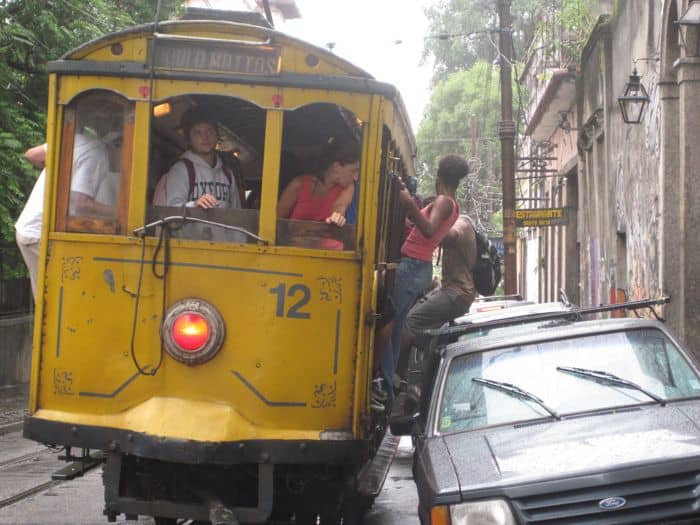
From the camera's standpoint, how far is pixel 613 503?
4.49m

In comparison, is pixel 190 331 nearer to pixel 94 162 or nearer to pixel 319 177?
pixel 94 162

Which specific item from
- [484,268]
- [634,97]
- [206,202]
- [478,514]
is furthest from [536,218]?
[478,514]

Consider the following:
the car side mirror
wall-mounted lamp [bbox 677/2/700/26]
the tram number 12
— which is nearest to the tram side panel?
the tram number 12

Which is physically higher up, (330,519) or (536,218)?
(536,218)

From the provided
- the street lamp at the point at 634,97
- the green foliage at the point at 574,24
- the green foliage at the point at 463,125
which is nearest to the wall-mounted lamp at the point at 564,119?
the green foliage at the point at 574,24

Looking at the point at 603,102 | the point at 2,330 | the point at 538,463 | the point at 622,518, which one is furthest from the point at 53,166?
the point at 603,102

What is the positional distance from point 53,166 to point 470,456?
2852mm

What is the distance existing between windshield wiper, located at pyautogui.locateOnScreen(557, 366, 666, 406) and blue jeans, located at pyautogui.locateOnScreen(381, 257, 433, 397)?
2.38m

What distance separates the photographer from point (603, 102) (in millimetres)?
20016

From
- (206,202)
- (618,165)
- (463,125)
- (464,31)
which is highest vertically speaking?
(464,31)

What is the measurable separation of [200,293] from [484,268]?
4.12 metres

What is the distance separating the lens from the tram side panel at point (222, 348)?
5988 millimetres

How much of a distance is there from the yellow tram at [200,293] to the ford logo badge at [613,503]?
1.83 meters

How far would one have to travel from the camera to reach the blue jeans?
8.09 metres
